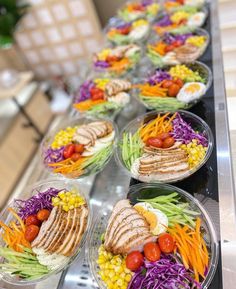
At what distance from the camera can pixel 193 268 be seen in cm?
130

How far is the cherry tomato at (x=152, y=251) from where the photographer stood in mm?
1329

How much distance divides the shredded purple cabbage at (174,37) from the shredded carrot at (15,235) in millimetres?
2119

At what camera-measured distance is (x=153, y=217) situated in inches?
58.7

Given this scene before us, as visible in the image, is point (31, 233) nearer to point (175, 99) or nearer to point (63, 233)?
point (63, 233)

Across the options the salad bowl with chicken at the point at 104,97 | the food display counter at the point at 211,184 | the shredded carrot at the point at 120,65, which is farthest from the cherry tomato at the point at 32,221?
the shredded carrot at the point at 120,65

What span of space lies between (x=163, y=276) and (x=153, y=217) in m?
0.30

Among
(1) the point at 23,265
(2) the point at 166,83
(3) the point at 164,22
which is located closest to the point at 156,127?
(2) the point at 166,83

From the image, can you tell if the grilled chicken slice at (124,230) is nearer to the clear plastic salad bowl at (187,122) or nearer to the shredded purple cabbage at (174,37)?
the clear plastic salad bowl at (187,122)

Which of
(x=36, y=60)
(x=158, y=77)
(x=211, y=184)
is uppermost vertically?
(x=158, y=77)

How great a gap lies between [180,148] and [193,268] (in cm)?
73

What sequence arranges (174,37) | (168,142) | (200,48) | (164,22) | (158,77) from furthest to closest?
(164,22)
(174,37)
(200,48)
(158,77)
(168,142)

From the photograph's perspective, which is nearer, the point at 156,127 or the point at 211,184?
the point at 211,184

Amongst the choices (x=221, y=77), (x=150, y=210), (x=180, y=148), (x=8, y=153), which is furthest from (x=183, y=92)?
(x=8, y=153)

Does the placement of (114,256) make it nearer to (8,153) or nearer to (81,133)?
(81,133)
